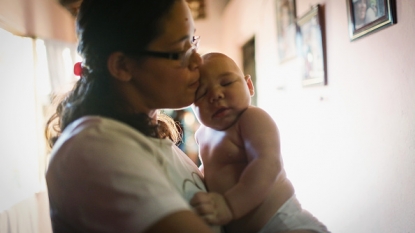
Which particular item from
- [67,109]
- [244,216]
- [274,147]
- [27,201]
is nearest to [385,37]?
[274,147]

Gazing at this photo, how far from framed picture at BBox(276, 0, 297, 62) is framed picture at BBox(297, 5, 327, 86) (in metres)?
0.15

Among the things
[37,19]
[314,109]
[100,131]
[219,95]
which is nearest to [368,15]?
[314,109]

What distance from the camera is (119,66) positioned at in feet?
2.30

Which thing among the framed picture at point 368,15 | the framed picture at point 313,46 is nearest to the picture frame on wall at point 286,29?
the framed picture at point 313,46

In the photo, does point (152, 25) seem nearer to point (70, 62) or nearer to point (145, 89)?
point (145, 89)

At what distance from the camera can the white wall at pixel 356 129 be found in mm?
1252

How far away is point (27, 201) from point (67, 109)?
2199 millimetres

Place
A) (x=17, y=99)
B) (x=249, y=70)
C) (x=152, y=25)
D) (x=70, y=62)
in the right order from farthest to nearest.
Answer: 1. (x=249, y=70)
2. (x=70, y=62)
3. (x=17, y=99)
4. (x=152, y=25)

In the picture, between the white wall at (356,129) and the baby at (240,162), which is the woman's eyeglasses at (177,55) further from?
the white wall at (356,129)

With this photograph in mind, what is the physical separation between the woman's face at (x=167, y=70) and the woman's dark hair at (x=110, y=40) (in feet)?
0.06

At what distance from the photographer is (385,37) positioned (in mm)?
1339

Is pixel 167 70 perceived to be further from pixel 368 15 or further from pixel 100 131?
pixel 368 15

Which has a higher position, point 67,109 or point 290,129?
point 67,109

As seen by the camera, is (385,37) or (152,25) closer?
(152,25)
